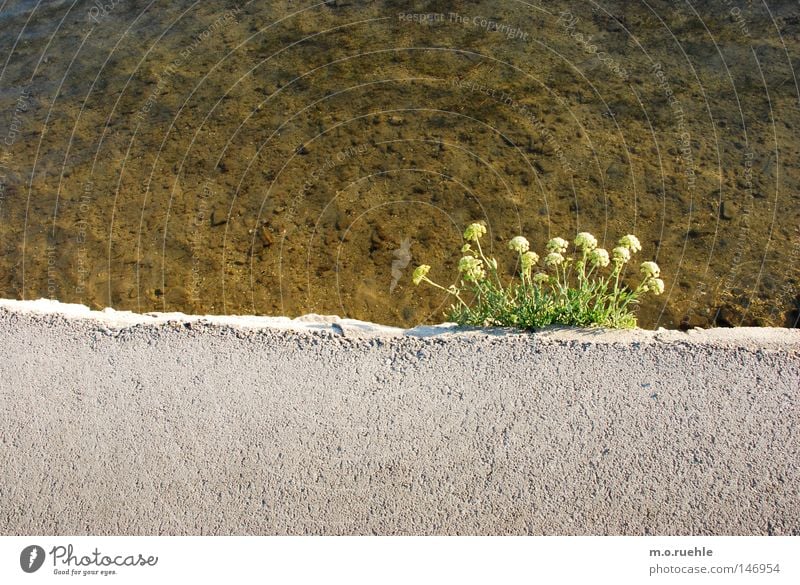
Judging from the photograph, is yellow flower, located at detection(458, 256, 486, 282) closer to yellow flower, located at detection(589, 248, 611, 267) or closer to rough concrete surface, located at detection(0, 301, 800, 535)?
rough concrete surface, located at detection(0, 301, 800, 535)

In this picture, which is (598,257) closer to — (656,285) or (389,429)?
(656,285)

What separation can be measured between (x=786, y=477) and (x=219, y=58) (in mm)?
8373

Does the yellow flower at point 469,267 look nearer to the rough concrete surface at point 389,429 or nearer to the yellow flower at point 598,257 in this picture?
the rough concrete surface at point 389,429

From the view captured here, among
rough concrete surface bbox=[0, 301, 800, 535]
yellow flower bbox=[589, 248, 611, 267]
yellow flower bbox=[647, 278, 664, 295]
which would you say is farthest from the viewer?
yellow flower bbox=[647, 278, 664, 295]

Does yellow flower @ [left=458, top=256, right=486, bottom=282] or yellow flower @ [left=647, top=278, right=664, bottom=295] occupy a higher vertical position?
yellow flower @ [left=458, top=256, right=486, bottom=282]

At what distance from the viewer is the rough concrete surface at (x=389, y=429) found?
368 cm

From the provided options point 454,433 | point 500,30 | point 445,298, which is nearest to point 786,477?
point 454,433

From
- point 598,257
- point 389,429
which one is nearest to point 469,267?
point 598,257

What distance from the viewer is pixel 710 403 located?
163 inches

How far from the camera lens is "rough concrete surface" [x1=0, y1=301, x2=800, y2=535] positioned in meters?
3.68

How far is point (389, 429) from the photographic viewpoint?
4.09 metres

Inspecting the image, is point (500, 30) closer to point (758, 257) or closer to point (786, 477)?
point (758, 257)

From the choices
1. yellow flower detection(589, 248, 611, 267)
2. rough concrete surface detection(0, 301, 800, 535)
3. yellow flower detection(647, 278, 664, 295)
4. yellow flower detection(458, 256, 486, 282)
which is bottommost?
rough concrete surface detection(0, 301, 800, 535)

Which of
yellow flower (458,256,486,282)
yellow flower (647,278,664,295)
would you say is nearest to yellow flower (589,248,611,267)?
yellow flower (647,278,664,295)
